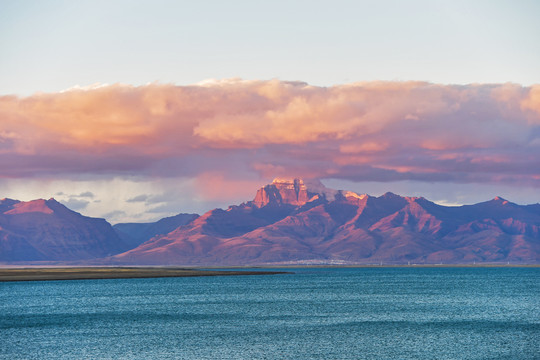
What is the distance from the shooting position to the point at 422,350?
76000mm

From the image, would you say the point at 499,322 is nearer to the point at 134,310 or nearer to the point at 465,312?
the point at 465,312

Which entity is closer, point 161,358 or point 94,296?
point 161,358

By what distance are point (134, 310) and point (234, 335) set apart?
43098mm

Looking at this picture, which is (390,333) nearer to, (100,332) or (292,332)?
(292,332)

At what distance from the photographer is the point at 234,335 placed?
88.3 meters

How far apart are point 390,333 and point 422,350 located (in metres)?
13.6

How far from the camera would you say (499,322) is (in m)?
101

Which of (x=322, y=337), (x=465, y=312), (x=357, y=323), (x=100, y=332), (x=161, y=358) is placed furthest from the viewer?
(x=465, y=312)

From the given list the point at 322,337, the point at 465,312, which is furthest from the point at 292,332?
the point at 465,312

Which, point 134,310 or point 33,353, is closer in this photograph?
point 33,353

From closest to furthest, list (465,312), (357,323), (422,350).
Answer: (422,350), (357,323), (465,312)

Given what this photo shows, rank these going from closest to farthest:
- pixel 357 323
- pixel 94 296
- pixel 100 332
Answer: pixel 100 332 < pixel 357 323 < pixel 94 296

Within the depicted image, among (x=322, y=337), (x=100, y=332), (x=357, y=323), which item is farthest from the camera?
(x=357, y=323)

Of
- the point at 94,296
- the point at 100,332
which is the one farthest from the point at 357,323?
the point at 94,296
